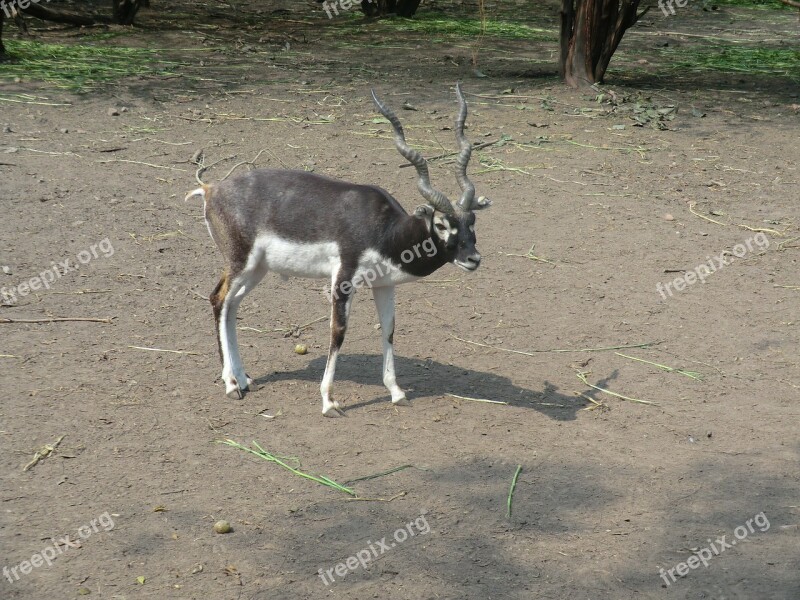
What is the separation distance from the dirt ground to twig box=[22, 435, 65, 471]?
0.03 metres

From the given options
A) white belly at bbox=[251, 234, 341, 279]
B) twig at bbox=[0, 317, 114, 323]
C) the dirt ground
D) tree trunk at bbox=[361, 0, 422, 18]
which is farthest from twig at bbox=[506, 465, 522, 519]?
tree trunk at bbox=[361, 0, 422, 18]

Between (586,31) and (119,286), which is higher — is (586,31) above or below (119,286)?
above

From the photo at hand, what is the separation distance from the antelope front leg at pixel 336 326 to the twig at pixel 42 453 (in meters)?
1.51

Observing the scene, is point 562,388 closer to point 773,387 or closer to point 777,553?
point 773,387

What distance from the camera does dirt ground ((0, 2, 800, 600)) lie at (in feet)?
15.5

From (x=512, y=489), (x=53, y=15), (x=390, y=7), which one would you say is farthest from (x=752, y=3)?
(x=512, y=489)

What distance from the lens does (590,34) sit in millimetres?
13023

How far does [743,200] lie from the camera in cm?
982

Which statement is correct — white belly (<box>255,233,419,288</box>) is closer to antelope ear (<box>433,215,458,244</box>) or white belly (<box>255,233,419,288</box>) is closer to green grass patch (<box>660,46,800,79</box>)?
antelope ear (<box>433,215,458,244</box>)

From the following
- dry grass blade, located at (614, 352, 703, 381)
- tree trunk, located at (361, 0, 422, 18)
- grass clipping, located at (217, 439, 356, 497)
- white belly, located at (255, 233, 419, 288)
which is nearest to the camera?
grass clipping, located at (217, 439, 356, 497)

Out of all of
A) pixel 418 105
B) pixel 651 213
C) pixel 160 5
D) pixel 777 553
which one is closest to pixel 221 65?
pixel 418 105

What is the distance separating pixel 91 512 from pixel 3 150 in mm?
6175

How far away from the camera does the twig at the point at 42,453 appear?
5.33 m

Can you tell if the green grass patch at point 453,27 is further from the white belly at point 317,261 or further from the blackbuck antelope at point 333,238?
the white belly at point 317,261
